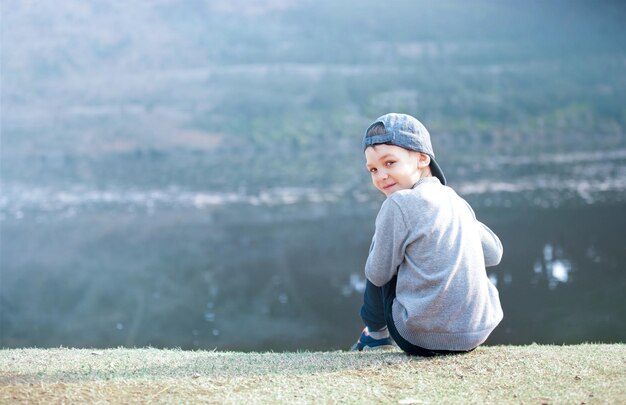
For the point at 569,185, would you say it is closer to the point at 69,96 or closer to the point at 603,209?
the point at 603,209

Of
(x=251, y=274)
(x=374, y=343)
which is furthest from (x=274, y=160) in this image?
(x=374, y=343)

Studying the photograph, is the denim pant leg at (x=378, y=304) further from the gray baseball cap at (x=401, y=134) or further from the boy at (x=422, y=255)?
the gray baseball cap at (x=401, y=134)

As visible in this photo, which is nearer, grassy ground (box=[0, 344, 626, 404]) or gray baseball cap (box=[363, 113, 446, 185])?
grassy ground (box=[0, 344, 626, 404])

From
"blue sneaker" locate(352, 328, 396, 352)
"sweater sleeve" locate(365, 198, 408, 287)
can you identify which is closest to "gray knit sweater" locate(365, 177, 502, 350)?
"sweater sleeve" locate(365, 198, 408, 287)

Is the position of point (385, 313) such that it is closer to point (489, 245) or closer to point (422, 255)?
point (422, 255)

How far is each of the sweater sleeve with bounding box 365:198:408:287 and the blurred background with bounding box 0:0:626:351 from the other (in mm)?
2752

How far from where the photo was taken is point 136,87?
27.7 metres

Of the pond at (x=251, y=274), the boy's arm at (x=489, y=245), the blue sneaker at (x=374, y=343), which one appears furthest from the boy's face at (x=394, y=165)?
the pond at (x=251, y=274)

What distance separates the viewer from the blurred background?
20.0 ft

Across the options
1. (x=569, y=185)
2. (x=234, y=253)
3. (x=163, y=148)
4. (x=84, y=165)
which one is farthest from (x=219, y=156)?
(x=234, y=253)

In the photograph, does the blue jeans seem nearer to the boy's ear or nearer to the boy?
the boy

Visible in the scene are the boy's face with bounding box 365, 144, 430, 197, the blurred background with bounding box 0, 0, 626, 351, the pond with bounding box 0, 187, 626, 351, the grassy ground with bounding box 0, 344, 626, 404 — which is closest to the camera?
the grassy ground with bounding box 0, 344, 626, 404

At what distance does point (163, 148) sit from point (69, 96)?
6.28m

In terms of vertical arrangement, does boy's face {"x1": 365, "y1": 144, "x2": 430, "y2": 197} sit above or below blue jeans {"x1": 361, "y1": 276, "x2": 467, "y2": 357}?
above
